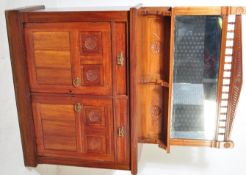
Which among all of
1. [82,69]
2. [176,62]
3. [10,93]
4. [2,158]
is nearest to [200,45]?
[176,62]

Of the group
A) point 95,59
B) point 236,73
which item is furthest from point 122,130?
point 236,73

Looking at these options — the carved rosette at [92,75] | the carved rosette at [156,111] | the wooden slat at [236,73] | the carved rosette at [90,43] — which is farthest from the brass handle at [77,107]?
the wooden slat at [236,73]

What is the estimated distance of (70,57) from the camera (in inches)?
44.1

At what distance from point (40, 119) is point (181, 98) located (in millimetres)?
613

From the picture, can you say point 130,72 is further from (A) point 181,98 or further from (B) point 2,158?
(B) point 2,158

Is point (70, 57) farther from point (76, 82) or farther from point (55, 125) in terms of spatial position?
point (55, 125)

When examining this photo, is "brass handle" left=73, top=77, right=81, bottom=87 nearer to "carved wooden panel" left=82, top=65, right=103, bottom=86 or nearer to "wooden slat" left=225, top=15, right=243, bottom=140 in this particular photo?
"carved wooden panel" left=82, top=65, right=103, bottom=86

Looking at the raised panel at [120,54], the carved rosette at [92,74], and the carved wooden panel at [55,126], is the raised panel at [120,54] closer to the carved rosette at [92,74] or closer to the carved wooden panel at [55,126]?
the carved rosette at [92,74]

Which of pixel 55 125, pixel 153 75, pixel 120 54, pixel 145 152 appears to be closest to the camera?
pixel 120 54

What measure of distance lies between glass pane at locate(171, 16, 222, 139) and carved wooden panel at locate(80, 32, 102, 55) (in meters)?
0.34

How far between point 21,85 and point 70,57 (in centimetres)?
23

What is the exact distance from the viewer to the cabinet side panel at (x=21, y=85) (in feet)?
3.65

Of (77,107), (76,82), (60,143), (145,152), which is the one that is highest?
(76,82)

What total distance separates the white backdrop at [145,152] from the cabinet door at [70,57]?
11cm
